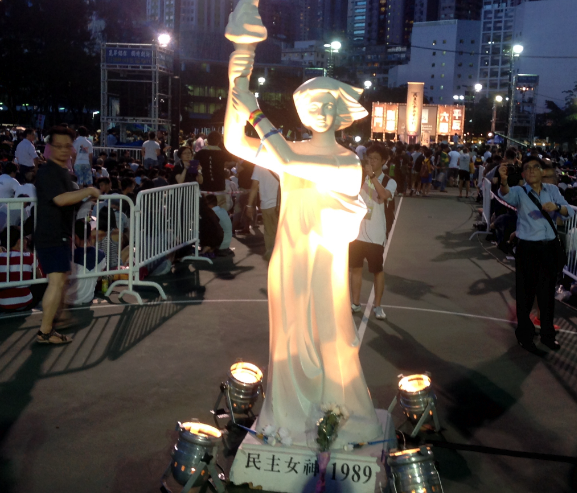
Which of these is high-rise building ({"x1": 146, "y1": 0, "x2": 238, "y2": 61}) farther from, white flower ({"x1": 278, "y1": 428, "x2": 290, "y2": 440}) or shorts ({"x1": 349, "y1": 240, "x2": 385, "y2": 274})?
white flower ({"x1": 278, "y1": 428, "x2": 290, "y2": 440})

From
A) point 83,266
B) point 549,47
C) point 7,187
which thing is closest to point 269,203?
point 83,266

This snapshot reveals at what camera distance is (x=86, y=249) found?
7.79m

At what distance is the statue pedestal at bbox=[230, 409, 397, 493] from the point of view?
3600 millimetres

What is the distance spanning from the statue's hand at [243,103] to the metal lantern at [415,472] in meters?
2.04

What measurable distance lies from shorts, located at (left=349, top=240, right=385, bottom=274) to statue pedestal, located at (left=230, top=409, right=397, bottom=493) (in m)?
3.80

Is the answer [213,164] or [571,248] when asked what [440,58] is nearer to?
[213,164]

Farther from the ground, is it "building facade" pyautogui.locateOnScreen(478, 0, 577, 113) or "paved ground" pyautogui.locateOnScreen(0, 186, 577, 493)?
"building facade" pyautogui.locateOnScreen(478, 0, 577, 113)

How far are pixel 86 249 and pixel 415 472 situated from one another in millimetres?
5536

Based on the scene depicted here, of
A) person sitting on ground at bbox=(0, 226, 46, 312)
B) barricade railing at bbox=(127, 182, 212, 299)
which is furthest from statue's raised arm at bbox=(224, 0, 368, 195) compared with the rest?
barricade railing at bbox=(127, 182, 212, 299)

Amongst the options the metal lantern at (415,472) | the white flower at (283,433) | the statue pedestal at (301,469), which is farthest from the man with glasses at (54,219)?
the metal lantern at (415,472)

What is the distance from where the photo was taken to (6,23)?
4612 cm

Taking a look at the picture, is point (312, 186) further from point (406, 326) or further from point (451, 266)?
point (451, 266)

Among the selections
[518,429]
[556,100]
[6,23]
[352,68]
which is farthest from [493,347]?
[352,68]

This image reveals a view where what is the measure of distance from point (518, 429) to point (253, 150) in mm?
2792
